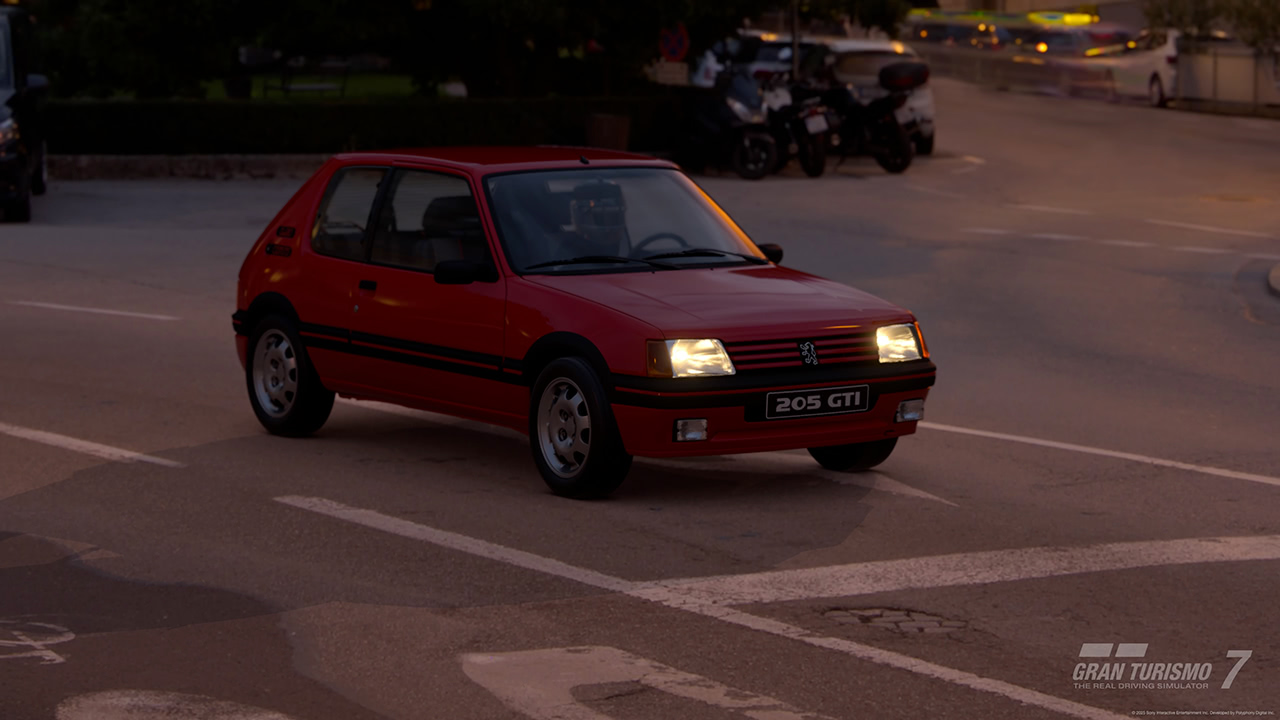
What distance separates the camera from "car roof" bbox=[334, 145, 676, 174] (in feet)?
30.8

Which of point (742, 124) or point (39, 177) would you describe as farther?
point (742, 124)

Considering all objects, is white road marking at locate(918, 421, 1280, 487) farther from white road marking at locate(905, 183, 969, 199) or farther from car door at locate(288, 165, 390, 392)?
white road marking at locate(905, 183, 969, 199)

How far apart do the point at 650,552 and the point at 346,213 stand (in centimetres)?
328

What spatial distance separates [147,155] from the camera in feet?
98.1

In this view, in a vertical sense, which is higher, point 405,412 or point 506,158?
point 506,158

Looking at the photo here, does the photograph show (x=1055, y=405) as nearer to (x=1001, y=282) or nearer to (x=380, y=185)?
(x=380, y=185)

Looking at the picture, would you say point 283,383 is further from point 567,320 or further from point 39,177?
point 39,177

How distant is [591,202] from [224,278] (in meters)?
8.97

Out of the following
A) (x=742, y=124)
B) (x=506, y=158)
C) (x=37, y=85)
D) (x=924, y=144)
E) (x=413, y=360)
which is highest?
(x=506, y=158)

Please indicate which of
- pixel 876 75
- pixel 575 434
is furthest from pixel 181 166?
pixel 575 434

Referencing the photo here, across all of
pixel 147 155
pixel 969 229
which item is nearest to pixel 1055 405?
pixel 969 229

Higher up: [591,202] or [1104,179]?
[591,202]

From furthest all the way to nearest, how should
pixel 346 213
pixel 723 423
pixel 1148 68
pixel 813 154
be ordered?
1. pixel 1148 68
2. pixel 813 154
3. pixel 346 213
4. pixel 723 423

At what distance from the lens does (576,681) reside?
5754 mm
